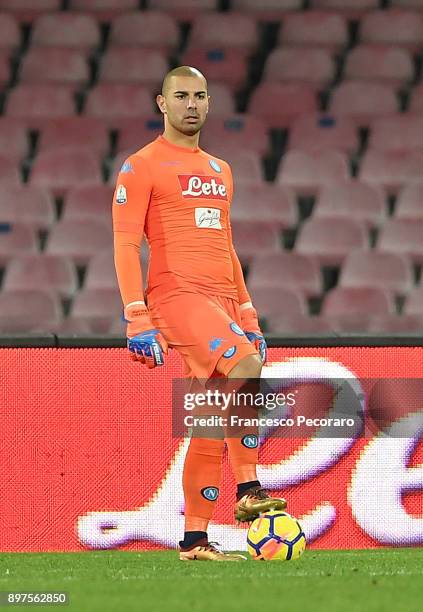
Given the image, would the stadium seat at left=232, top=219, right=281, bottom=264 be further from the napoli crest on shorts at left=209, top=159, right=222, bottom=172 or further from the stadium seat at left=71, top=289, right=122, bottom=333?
the napoli crest on shorts at left=209, top=159, right=222, bottom=172

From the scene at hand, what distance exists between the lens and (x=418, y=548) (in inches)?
250

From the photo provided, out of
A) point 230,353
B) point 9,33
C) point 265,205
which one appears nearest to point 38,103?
point 9,33

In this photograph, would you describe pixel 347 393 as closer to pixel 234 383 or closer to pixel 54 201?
pixel 234 383

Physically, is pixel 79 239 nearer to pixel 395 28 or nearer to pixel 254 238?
Result: pixel 254 238

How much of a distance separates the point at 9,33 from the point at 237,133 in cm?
267

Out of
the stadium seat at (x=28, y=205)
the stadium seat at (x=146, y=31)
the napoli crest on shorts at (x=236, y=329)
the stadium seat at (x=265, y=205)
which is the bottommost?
the stadium seat at (x=28, y=205)

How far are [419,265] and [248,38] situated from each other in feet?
10.5

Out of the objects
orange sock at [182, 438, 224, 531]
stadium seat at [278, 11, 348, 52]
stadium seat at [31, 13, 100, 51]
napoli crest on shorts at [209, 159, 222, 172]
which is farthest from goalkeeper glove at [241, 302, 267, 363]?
stadium seat at [31, 13, 100, 51]

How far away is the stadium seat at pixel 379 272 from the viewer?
10.2 metres

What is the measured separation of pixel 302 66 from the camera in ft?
40.9

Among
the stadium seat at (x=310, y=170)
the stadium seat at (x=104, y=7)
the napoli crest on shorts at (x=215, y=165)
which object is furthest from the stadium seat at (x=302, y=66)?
the napoli crest on shorts at (x=215, y=165)

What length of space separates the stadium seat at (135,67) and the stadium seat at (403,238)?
110 inches

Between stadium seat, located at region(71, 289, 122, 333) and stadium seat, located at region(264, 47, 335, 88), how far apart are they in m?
3.20

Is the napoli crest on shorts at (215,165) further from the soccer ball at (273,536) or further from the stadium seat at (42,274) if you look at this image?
the stadium seat at (42,274)
